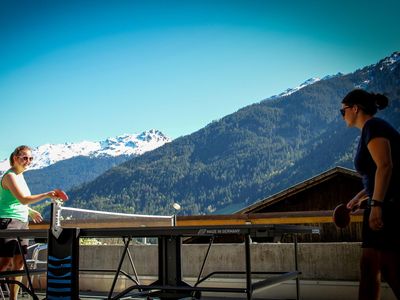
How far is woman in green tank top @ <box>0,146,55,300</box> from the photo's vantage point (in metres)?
4.46

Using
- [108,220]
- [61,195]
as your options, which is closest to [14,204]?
[61,195]

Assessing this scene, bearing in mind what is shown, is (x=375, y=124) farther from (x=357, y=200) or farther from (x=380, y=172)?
(x=357, y=200)

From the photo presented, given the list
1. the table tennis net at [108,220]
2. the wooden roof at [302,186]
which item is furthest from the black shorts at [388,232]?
the wooden roof at [302,186]

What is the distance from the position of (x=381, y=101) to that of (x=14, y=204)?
10.6ft

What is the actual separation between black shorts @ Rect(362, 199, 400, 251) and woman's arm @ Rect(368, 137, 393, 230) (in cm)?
4

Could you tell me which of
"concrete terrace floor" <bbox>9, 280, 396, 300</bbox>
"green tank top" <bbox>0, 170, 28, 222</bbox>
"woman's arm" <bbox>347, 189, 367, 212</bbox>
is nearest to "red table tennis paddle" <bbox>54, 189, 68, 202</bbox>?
"green tank top" <bbox>0, 170, 28, 222</bbox>

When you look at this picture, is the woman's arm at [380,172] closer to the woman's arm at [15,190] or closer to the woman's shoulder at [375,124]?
the woman's shoulder at [375,124]

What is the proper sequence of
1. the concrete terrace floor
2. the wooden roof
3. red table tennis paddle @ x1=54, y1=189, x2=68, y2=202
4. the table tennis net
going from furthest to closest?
1. the wooden roof
2. the table tennis net
3. the concrete terrace floor
4. red table tennis paddle @ x1=54, y1=189, x2=68, y2=202

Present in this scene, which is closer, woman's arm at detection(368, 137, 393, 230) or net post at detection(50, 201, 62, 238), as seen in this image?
woman's arm at detection(368, 137, 393, 230)

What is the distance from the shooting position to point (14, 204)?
15.5 ft

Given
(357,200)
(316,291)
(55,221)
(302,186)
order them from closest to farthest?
(55,221)
(357,200)
(316,291)
(302,186)

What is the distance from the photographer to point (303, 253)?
19.0 ft

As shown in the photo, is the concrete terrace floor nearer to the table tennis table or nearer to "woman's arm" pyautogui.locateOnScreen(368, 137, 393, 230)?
the table tennis table

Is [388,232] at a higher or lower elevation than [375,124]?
lower
